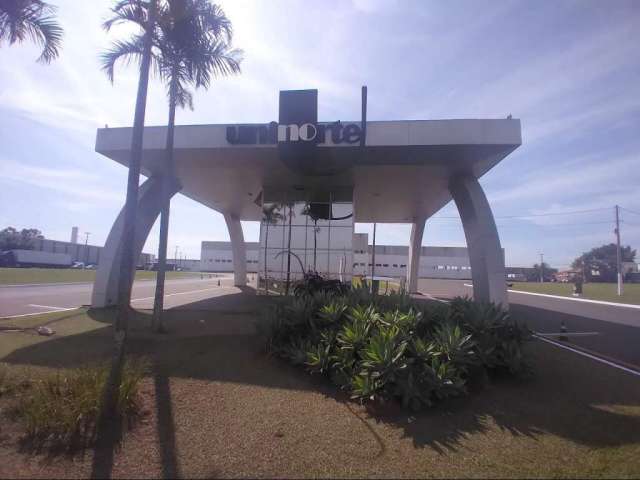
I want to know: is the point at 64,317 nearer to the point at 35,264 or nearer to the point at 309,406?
the point at 309,406

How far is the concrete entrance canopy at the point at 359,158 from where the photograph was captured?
36.4ft

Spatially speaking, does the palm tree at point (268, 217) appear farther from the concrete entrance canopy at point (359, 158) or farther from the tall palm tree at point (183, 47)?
the tall palm tree at point (183, 47)

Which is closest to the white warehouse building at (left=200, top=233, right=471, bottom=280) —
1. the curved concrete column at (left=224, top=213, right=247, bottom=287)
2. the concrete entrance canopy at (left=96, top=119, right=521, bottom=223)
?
the curved concrete column at (left=224, top=213, right=247, bottom=287)

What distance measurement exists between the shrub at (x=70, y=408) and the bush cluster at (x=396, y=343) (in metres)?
2.63

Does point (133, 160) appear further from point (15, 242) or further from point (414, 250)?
point (15, 242)

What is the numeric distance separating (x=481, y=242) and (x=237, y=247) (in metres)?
18.9

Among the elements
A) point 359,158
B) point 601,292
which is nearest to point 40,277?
point 359,158

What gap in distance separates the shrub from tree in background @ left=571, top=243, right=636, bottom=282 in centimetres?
8919

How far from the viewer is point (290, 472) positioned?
3.53 meters

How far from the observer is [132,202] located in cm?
513

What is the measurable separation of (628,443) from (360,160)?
10.3 metres

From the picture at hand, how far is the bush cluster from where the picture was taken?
4.94 meters

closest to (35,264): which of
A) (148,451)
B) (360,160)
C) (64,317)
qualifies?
(64,317)

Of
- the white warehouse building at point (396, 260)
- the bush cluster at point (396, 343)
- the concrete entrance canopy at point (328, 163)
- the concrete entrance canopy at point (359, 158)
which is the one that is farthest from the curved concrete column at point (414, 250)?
the white warehouse building at point (396, 260)
